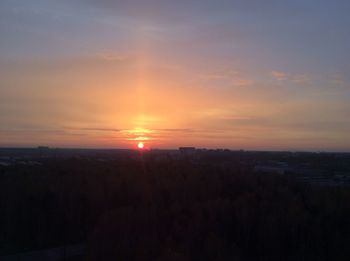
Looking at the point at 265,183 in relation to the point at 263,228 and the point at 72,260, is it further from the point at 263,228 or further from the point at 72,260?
the point at 72,260

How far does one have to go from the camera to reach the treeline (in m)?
13.4

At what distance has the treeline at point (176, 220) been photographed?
1336 centimetres

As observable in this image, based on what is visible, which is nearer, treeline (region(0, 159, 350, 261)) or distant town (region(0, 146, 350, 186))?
treeline (region(0, 159, 350, 261))

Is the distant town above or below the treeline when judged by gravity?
above

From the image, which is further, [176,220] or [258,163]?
[258,163]

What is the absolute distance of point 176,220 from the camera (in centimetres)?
1642

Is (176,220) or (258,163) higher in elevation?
(258,163)

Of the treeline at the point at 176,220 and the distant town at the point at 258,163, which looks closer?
the treeline at the point at 176,220

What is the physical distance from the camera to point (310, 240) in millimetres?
14547

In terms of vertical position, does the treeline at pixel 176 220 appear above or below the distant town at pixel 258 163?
below

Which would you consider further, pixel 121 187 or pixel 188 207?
pixel 121 187

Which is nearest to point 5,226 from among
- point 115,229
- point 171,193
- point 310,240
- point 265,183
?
point 115,229

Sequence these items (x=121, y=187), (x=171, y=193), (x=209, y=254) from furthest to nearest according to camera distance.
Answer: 1. (x=121, y=187)
2. (x=171, y=193)
3. (x=209, y=254)

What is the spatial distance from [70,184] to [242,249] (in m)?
12.1
